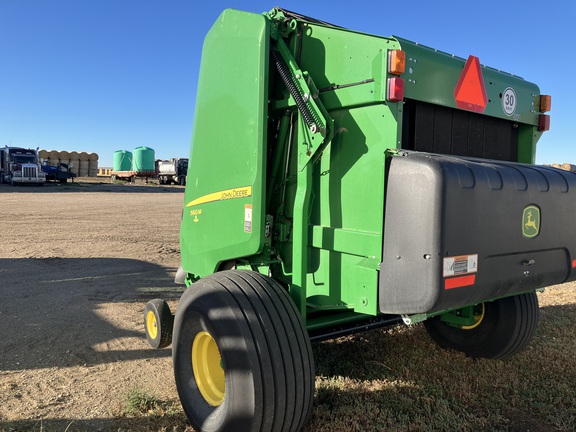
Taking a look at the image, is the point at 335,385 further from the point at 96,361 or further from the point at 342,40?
the point at 342,40

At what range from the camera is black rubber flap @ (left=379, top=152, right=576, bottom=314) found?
7.20 feet

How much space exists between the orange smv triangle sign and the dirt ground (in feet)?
8.99

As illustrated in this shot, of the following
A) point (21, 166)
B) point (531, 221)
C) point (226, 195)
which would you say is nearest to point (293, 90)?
point (226, 195)

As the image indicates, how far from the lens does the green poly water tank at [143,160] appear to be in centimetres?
3862

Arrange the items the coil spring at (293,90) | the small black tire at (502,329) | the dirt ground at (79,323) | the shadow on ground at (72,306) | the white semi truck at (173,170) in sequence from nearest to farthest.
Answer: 1. the coil spring at (293,90)
2. the dirt ground at (79,323)
3. the small black tire at (502,329)
4. the shadow on ground at (72,306)
5. the white semi truck at (173,170)

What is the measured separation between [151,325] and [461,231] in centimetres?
252

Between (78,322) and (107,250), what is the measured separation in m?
4.24

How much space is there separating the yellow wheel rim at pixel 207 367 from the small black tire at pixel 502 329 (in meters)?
2.15

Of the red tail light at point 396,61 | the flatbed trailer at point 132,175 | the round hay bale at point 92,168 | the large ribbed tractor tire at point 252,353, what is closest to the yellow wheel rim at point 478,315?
the large ribbed tractor tire at point 252,353

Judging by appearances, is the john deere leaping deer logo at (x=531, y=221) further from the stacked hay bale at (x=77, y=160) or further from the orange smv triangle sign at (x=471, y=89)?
the stacked hay bale at (x=77, y=160)

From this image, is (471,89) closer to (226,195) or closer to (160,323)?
(226,195)

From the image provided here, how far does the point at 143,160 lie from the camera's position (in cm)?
3875

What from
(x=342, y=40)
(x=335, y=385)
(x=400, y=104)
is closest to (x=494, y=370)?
(x=335, y=385)

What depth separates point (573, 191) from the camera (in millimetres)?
2730
